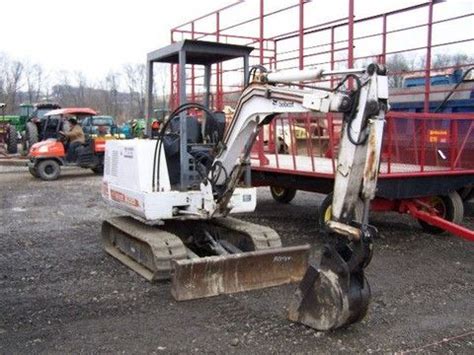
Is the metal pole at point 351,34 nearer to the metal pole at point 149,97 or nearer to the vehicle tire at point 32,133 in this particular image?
the metal pole at point 149,97

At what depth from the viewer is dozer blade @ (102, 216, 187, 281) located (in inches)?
234

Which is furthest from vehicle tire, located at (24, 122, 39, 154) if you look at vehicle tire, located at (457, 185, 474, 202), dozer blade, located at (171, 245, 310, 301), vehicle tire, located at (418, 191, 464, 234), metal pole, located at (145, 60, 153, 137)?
dozer blade, located at (171, 245, 310, 301)

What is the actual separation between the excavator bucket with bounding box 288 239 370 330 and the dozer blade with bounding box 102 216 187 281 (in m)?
1.69

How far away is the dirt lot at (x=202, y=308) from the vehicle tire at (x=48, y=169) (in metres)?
8.31

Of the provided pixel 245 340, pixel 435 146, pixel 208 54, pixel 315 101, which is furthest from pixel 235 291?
pixel 435 146

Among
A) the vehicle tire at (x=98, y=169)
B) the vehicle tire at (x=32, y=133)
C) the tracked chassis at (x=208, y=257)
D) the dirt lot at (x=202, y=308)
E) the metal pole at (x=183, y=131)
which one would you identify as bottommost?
the vehicle tire at (x=98, y=169)

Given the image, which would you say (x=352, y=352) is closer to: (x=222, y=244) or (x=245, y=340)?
(x=245, y=340)

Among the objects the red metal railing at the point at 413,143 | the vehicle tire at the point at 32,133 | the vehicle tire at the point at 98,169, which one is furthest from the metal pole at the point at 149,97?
the vehicle tire at the point at 32,133

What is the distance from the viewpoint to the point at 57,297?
18.8 ft

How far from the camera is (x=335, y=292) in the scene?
4500mm

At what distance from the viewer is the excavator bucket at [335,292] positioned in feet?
14.7

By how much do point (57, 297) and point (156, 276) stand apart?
3.16 feet

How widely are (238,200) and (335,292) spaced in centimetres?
228

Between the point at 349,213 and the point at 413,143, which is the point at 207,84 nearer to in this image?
the point at 413,143
